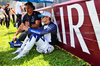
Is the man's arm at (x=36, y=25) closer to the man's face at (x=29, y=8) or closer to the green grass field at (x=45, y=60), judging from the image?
the man's face at (x=29, y=8)

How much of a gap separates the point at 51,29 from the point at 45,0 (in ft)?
7.44

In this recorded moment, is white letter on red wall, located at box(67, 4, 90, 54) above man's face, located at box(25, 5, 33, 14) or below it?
below

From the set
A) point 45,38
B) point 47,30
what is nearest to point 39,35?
point 45,38

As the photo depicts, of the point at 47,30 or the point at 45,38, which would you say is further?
the point at 45,38

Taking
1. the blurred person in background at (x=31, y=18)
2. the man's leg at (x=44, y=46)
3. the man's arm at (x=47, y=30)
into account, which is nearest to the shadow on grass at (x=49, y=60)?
the man's leg at (x=44, y=46)

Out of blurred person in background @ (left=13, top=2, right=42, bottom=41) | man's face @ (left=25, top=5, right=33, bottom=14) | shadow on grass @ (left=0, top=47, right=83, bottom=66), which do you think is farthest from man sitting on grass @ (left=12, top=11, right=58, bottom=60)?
man's face @ (left=25, top=5, right=33, bottom=14)

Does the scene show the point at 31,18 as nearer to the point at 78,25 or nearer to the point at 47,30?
the point at 47,30

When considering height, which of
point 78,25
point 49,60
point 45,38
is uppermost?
point 78,25

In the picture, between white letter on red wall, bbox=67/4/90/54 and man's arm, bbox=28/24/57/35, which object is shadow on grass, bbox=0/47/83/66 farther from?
man's arm, bbox=28/24/57/35

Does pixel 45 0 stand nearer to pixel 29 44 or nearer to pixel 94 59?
pixel 29 44

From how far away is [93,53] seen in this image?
2070 mm

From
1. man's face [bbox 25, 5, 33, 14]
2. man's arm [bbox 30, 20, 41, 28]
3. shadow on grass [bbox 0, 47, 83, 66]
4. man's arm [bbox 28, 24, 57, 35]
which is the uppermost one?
man's face [bbox 25, 5, 33, 14]

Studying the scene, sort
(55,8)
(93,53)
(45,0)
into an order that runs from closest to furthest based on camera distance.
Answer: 1. (93,53)
2. (55,8)
3. (45,0)

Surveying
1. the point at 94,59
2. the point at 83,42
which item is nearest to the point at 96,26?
the point at 83,42
